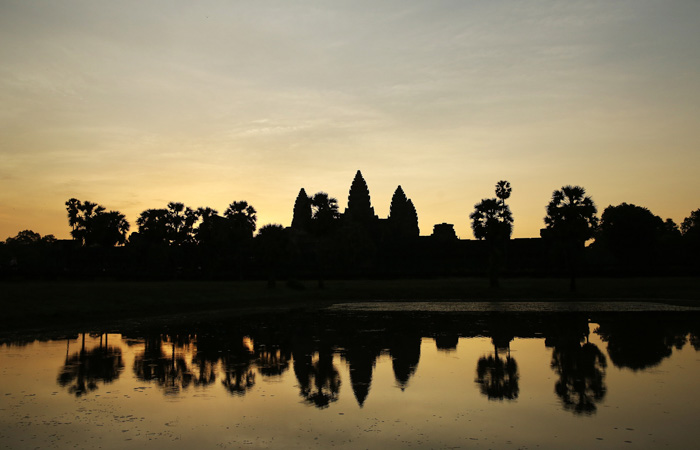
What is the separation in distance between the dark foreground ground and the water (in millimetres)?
4444

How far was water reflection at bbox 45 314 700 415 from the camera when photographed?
40.9 feet

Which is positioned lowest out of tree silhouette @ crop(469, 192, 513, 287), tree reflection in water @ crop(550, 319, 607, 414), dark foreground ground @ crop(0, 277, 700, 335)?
tree reflection in water @ crop(550, 319, 607, 414)

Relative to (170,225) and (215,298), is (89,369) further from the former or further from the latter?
(170,225)

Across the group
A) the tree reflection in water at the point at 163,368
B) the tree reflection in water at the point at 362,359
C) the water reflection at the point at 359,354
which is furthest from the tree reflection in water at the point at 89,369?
the tree reflection in water at the point at 362,359

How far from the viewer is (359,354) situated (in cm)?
1675

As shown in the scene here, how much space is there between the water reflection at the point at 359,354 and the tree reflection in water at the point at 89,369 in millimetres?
23

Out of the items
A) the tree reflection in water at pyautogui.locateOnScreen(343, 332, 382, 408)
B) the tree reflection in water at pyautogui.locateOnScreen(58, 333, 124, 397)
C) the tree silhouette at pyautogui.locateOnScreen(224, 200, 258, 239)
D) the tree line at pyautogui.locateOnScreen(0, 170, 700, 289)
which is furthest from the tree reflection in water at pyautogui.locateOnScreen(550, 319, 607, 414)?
the tree silhouette at pyautogui.locateOnScreen(224, 200, 258, 239)

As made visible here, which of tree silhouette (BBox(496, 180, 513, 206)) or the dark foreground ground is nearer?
the dark foreground ground

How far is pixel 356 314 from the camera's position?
31.1 metres

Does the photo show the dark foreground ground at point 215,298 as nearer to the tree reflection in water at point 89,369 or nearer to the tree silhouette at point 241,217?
the tree reflection in water at point 89,369

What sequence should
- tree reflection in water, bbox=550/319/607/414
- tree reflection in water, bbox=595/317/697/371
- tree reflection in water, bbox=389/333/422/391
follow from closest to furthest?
tree reflection in water, bbox=550/319/607/414
tree reflection in water, bbox=389/333/422/391
tree reflection in water, bbox=595/317/697/371

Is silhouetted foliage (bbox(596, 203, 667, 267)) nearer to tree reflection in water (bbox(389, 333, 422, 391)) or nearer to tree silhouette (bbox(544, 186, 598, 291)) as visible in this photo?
tree silhouette (bbox(544, 186, 598, 291))

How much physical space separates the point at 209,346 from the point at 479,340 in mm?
8825

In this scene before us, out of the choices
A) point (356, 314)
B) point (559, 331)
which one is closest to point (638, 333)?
point (559, 331)
